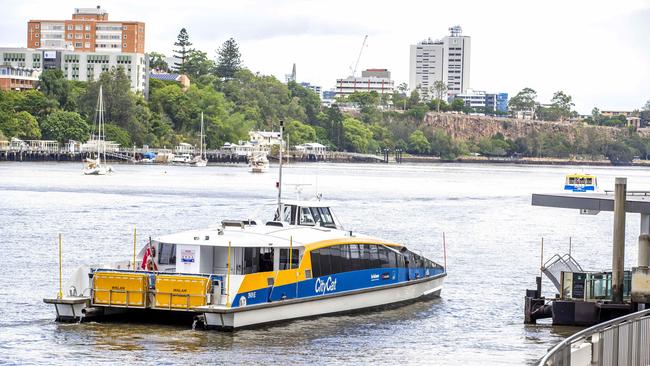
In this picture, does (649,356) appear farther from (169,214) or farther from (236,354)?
(169,214)

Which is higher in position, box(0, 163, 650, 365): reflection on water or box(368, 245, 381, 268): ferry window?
box(368, 245, 381, 268): ferry window

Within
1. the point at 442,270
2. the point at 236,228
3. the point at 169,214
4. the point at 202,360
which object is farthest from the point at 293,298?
the point at 169,214

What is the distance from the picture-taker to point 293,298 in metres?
43.2

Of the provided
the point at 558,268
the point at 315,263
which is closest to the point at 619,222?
the point at 558,268

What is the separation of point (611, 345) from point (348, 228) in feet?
205

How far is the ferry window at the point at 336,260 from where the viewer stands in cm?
4544

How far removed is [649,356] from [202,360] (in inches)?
526

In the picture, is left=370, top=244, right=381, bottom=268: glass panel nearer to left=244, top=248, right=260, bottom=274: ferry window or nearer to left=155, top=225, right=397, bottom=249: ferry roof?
left=155, top=225, right=397, bottom=249: ferry roof

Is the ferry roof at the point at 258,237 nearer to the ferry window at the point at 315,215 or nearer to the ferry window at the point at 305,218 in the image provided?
the ferry window at the point at 305,218

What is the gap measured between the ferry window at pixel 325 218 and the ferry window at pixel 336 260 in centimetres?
333

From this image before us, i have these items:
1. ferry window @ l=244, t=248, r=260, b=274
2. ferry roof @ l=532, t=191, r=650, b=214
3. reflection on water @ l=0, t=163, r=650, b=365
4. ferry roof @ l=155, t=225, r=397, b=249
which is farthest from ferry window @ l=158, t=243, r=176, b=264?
ferry roof @ l=532, t=191, r=650, b=214

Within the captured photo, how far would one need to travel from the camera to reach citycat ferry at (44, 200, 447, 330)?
4062cm

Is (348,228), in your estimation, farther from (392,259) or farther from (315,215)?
(392,259)

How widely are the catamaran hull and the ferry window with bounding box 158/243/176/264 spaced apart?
147 inches
